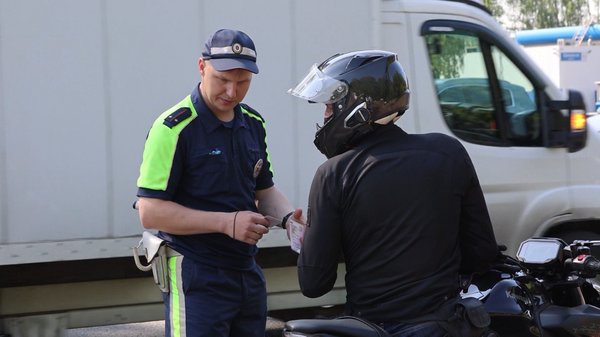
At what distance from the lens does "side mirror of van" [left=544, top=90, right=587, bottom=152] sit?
6.16 m

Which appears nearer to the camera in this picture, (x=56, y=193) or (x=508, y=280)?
(x=508, y=280)

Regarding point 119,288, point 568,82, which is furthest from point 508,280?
point 568,82

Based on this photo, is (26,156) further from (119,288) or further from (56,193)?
(119,288)

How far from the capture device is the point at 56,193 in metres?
4.80

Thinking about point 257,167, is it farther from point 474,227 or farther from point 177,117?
point 474,227

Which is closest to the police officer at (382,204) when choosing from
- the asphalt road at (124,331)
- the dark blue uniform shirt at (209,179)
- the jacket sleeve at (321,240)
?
the jacket sleeve at (321,240)

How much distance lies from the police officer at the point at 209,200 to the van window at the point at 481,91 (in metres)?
2.64

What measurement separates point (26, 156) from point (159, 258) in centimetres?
158

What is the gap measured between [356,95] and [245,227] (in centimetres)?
70

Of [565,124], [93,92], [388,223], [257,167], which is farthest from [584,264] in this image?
[565,124]

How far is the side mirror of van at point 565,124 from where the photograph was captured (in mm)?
6156

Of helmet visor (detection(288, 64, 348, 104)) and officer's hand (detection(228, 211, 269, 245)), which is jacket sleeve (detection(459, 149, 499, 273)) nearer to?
helmet visor (detection(288, 64, 348, 104))

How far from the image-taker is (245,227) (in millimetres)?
3305

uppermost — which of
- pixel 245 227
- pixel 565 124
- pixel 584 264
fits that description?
pixel 565 124
